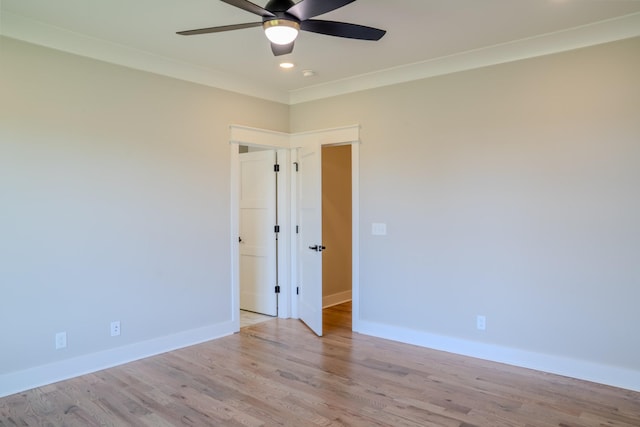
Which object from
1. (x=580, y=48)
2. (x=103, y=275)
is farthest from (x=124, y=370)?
(x=580, y=48)

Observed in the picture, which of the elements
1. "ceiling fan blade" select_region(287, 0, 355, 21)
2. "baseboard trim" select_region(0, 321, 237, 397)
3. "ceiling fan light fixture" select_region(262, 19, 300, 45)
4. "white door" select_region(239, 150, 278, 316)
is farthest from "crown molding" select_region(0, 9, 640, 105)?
"baseboard trim" select_region(0, 321, 237, 397)

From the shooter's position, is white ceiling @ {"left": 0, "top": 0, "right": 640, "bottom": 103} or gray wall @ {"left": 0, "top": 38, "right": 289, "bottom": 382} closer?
white ceiling @ {"left": 0, "top": 0, "right": 640, "bottom": 103}

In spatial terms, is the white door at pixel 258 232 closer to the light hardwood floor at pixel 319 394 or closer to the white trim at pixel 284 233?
the white trim at pixel 284 233

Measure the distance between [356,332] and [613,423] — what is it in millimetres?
2435

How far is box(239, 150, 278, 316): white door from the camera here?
5250mm

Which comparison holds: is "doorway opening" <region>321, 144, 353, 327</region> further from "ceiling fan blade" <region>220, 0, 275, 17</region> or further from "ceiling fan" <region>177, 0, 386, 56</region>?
"ceiling fan blade" <region>220, 0, 275, 17</region>

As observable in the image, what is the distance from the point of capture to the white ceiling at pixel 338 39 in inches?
115

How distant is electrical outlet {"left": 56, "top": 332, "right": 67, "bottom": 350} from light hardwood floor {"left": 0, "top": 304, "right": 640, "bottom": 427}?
0.94ft

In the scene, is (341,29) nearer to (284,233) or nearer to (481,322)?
(481,322)

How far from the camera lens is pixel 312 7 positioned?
2238 millimetres

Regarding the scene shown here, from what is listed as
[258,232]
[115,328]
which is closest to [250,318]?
[258,232]

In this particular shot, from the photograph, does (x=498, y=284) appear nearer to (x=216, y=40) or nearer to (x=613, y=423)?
(x=613, y=423)

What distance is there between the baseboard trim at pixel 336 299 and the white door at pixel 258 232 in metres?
0.78

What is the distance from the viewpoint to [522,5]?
9.50 feet
